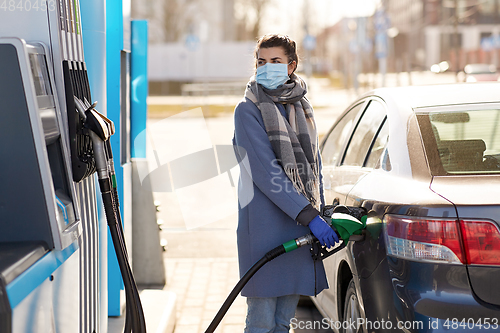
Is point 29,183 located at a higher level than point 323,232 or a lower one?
higher

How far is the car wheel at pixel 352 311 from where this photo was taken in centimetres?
282

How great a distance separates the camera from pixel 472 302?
7.12 feet

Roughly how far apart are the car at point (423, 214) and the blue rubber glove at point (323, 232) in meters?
0.16

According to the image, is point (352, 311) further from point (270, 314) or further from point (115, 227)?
point (115, 227)

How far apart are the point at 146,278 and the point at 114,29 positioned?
6.67ft

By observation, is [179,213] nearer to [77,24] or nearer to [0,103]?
[77,24]

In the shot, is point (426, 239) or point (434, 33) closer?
point (426, 239)

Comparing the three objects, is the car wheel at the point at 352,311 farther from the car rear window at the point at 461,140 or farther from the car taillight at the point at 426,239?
the car rear window at the point at 461,140

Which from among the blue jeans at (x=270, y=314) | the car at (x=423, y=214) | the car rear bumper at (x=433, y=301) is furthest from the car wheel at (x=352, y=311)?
the car rear bumper at (x=433, y=301)

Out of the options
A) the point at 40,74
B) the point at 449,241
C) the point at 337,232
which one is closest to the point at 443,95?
the point at 337,232

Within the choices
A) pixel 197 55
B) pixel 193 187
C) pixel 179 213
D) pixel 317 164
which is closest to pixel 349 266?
pixel 317 164

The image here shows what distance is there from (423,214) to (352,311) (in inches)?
36.4

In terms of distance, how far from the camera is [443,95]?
2996mm

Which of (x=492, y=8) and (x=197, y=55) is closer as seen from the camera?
(x=197, y=55)
